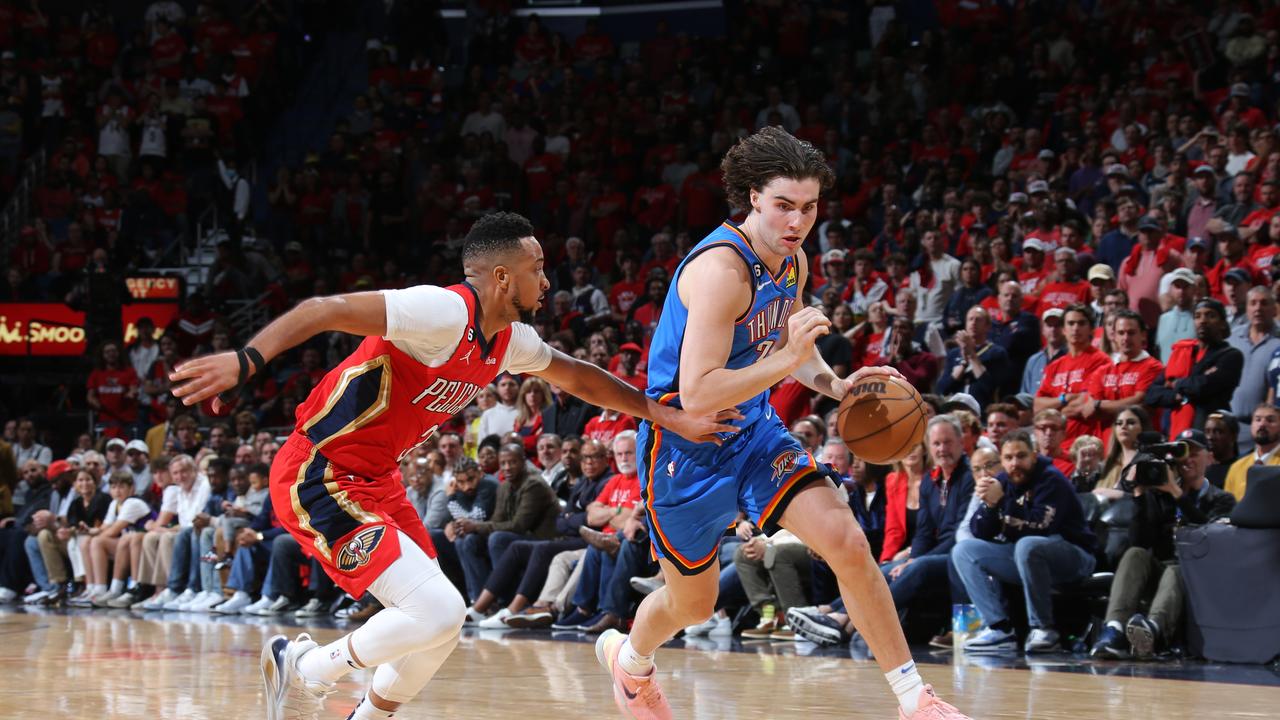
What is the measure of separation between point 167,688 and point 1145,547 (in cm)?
510

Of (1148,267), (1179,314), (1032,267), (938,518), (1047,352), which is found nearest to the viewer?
(938,518)

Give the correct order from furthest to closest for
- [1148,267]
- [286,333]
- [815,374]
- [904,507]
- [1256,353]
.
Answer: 1. [1148,267]
2. [1256,353]
3. [904,507]
4. [815,374]
5. [286,333]

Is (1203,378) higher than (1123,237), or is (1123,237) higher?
(1123,237)

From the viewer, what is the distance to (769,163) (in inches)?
181

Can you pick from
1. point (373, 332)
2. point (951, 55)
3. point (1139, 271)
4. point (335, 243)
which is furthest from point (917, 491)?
point (335, 243)

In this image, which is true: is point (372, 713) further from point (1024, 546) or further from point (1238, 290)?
point (1238, 290)

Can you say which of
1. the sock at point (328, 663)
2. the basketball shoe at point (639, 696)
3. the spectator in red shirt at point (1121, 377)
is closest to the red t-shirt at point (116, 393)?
the spectator in red shirt at point (1121, 377)

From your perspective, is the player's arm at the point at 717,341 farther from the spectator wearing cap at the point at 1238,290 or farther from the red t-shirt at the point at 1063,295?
the red t-shirt at the point at 1063,295

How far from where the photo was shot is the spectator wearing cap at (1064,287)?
10781 mm

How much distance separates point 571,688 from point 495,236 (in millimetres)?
2702

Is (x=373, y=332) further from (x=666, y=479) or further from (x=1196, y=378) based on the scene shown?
(x=1196, y=378)

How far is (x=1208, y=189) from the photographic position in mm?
11227

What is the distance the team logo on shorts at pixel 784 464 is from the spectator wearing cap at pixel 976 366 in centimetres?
583

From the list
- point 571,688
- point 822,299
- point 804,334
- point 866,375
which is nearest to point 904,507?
point 571,688
